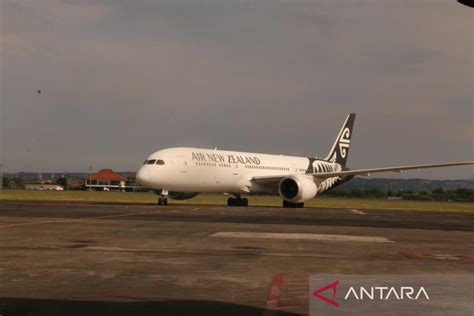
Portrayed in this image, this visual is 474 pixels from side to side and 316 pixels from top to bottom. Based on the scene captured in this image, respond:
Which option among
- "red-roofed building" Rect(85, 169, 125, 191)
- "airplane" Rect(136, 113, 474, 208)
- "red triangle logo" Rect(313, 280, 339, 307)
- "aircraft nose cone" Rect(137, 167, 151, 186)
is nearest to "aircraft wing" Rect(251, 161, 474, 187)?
"airplane" Rect(136, 113, 474, 208)

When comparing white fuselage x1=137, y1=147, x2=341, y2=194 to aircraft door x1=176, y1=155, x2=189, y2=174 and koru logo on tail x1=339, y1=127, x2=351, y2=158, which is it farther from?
koru logo on tail x1=339, y1=127, x2=351, y2=158

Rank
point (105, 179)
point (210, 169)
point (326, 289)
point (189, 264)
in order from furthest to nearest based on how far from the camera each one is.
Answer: point (105, 179)
point (210, 169)
point (189, 264)
point (326, 289)

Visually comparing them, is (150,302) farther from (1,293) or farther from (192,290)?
(1,293)

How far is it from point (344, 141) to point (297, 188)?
1960cm

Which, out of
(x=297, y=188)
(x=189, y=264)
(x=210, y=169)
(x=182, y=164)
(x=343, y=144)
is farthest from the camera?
(x=343, y=144)

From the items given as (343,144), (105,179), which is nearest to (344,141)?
(343,144)

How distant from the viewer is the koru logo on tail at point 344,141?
192 feet

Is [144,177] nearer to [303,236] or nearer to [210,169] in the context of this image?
[210,169]

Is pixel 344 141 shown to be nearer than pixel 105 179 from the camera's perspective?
Yes

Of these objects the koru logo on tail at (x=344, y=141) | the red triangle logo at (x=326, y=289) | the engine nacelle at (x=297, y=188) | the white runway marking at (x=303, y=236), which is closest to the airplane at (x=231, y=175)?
the engine nacelle at (x=297, y=188)

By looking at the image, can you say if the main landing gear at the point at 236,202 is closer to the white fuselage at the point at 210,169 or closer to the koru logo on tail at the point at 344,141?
the white fuselage at the point at 210,169

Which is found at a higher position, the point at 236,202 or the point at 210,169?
the point at 210,169

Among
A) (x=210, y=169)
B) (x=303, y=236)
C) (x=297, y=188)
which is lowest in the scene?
(x=303, y=236)

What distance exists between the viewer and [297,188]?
134 ft
